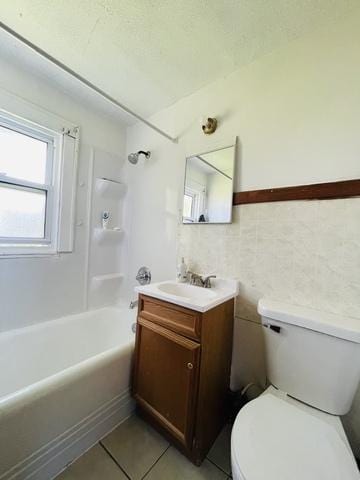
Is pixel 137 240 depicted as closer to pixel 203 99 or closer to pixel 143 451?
pixel 203 99

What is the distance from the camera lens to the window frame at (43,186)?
1.50 m

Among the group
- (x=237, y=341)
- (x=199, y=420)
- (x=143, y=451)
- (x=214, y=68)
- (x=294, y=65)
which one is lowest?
(x=143, y=451)

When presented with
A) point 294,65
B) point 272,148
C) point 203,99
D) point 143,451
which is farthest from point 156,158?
point 143,451

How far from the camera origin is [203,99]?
61.7 inches

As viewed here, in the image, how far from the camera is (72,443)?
1047mm

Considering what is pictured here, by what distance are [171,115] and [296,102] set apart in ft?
3.28

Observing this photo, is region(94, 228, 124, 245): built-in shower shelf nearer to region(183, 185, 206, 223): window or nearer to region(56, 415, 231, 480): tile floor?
region(183, 185, 206, 223): window

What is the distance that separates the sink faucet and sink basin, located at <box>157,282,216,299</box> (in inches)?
1.4

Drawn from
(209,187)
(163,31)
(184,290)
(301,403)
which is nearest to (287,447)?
(301,403)

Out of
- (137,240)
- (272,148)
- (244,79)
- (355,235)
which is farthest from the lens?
(137,240)

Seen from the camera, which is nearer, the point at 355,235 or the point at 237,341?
the point at 355,235

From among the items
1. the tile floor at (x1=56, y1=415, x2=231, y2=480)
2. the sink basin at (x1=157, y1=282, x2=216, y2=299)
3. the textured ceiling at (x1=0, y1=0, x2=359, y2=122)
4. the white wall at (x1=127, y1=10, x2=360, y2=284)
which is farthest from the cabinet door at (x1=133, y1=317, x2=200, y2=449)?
the textured ceiling at (x1=0, y1=0, x2=359, y2=122)

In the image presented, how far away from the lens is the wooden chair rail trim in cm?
102

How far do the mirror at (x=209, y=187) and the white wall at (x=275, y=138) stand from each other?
0.06 meters
